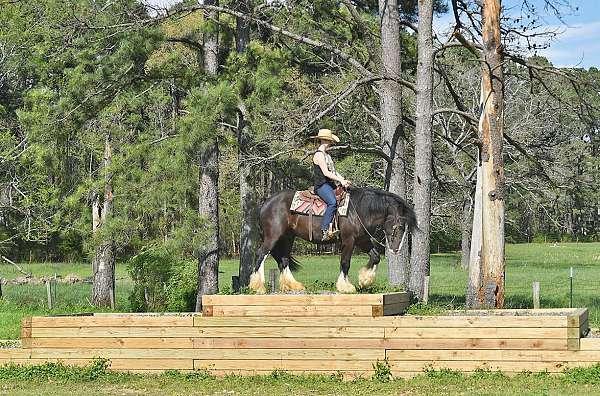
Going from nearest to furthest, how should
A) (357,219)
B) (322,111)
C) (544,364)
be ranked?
1. (544,364)
2. (357,219)
3. (322,111)

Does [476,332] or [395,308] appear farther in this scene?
[395,308]

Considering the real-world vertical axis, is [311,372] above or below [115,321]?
below

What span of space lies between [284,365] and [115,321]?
97.4 inches

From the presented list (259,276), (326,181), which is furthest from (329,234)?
(259,276)

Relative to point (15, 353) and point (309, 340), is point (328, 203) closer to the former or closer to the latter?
point (309, 340)

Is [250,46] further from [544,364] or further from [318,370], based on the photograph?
[544,364]

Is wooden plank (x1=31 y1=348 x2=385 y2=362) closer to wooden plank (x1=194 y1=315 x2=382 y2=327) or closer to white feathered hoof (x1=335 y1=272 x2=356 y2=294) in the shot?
wooden plank (x1=194 y1=315 x2=382 y2=327)

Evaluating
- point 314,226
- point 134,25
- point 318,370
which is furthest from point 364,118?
point 318,370

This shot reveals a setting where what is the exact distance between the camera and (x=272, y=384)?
12.3 meters

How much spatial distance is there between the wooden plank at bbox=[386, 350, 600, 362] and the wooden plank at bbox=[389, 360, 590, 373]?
5 centimetres

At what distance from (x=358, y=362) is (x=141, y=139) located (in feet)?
34.7

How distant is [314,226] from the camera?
1395 centimetres

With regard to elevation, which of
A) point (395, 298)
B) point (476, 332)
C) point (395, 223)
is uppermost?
point (395, 223)

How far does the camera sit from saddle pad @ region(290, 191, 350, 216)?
45.1ft
